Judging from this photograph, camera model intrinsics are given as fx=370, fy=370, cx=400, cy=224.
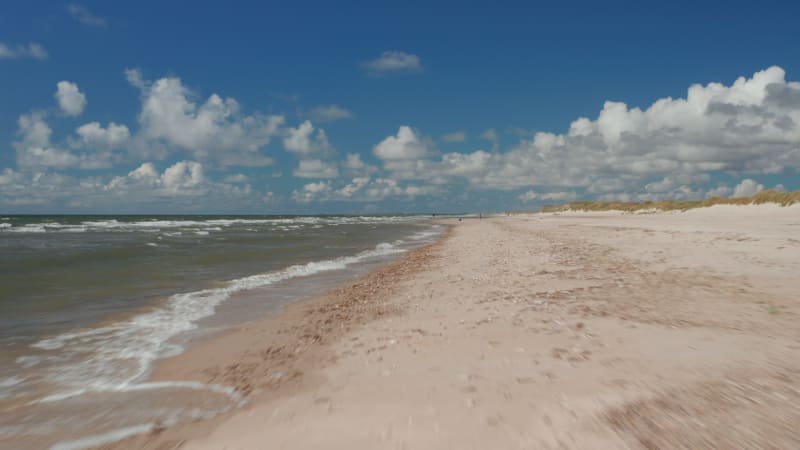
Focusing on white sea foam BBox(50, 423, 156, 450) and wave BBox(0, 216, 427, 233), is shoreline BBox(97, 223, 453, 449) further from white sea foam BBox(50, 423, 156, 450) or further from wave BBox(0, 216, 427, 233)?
wave BBox(0, 216, 427, 233)

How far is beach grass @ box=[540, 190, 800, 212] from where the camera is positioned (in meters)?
37.6

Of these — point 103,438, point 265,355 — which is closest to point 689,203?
point 265,355

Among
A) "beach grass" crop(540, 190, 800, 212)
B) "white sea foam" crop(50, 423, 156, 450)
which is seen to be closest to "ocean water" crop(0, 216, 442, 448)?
"white sea foam" crop(50, 423, 156, 450)

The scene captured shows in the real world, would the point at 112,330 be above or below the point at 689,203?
below

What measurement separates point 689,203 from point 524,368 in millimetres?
70441

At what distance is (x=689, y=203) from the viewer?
58875 mm

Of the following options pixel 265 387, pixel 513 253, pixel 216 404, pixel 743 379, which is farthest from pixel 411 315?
pixel 513 253

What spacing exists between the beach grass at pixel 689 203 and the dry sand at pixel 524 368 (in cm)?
4067

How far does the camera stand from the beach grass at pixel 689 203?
37.6 metres

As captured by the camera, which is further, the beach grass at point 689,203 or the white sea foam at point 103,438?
the beach grass at point 689,203

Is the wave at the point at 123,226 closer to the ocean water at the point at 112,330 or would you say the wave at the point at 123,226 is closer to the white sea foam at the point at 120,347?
the ocean water at the point at 112,330

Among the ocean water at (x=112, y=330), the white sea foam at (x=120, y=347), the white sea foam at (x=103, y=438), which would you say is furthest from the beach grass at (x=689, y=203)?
the white sea foam at (x=103, y=438)

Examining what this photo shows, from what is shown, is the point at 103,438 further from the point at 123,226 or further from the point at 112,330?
the point at 123,226

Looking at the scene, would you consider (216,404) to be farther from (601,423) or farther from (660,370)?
(660,370)
